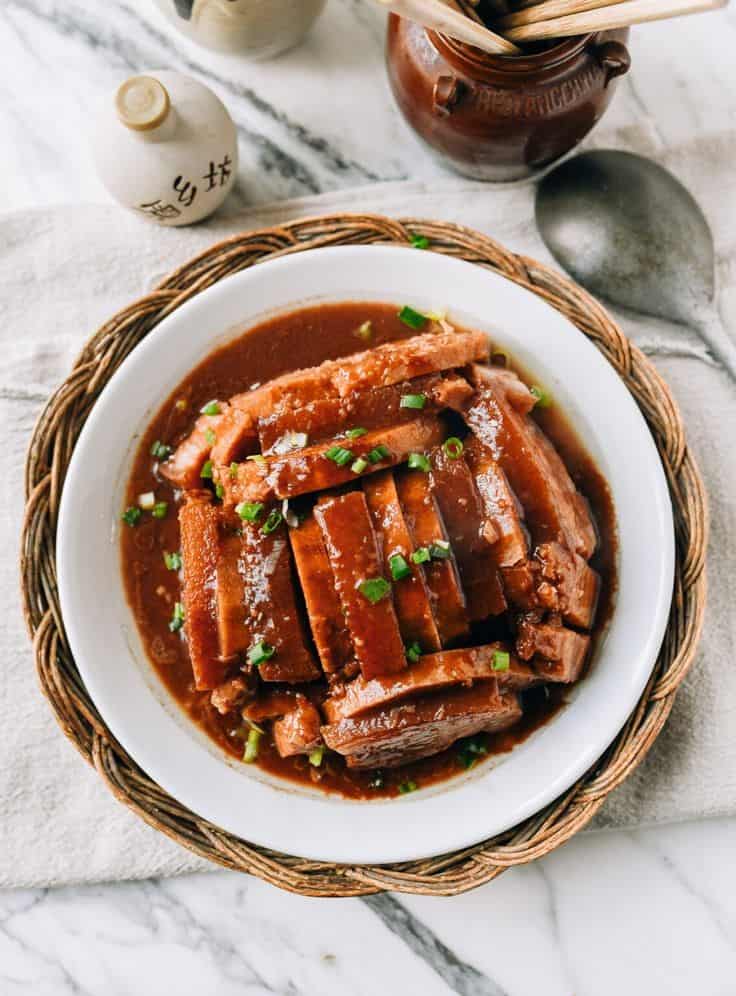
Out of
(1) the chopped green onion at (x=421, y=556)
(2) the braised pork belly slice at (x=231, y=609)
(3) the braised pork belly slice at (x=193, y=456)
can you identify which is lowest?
(2) the braised pork belly slice at (x=231, y=609)

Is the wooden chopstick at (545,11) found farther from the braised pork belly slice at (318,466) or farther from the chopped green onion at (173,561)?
the chopped green onion at (173,561)

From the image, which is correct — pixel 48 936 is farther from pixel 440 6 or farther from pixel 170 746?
pixel 440 6

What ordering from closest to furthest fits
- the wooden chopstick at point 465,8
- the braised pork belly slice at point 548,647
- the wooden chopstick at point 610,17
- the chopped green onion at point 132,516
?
the wooden chopstick at point 610,17 < the wooden chopstick at point 465,8 < the braised pork belly slice at point 548,647 < the chopped green onion at point 132,516

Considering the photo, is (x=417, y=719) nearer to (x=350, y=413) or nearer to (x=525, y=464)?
(x=525, y=464)

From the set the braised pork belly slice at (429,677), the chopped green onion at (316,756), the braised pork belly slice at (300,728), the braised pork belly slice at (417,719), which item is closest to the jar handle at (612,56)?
the braised pork belly slice at (429,677)

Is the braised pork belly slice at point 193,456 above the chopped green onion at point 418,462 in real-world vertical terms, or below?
below

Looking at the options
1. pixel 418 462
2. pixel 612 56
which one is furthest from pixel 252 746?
pixel 612 56

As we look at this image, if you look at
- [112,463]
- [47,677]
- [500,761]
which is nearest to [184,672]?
[47,677]

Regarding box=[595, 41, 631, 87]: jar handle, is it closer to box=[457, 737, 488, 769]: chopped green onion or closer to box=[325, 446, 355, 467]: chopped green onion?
box=[325, 446, 355, 467]: chopped green onion
